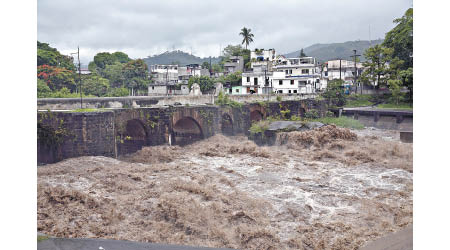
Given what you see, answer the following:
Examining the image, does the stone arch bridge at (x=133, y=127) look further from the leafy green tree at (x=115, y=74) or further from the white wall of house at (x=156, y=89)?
the leafy green tree at (x=115, y=74)

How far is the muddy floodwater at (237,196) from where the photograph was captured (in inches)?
221

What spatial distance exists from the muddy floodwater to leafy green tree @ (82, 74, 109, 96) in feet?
19.0

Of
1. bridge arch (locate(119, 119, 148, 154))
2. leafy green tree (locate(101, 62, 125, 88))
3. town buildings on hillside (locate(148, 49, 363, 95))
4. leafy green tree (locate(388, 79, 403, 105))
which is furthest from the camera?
leafy green tree (locate(101, 62, 125, 88))

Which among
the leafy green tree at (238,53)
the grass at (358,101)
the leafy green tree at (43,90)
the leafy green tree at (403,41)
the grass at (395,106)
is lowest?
the grass at (395,106)

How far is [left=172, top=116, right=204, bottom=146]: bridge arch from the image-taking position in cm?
1224

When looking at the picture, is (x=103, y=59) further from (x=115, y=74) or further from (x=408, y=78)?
(x=408, y=78)

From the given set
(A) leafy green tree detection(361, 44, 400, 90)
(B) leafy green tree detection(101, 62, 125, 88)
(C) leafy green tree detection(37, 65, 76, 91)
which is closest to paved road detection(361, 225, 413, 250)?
(A) leafy green tree detection(361, 44, 400, 90)

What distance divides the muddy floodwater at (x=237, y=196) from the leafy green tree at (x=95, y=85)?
19.0 ft

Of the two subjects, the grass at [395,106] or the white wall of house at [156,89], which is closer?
the grass at [395,106]

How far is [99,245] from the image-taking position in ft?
16.4

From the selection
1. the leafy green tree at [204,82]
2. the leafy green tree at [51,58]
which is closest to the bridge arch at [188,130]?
the leafy green tree at [51,58]

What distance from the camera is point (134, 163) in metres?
9.41

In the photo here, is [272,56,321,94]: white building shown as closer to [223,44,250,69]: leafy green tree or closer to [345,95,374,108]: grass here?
[223,44,250,69]: leafy green tree

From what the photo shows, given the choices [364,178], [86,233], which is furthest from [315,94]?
[86,233]
